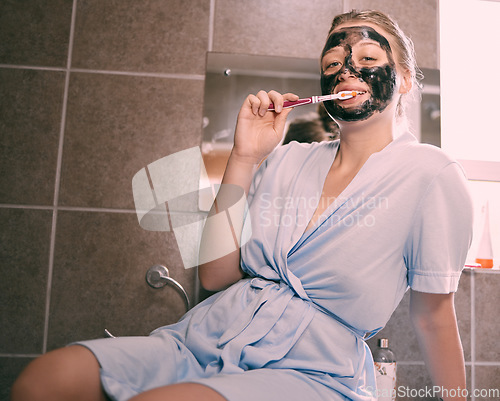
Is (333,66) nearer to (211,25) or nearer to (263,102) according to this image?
(263,102)

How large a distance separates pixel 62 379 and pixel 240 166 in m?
0.52

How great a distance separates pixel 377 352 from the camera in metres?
1.12

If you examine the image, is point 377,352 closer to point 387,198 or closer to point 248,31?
point 387,198

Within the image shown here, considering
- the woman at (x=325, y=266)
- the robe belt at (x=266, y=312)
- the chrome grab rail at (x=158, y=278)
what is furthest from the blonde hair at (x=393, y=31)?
the chrome grab rail at (x=158, y=278)

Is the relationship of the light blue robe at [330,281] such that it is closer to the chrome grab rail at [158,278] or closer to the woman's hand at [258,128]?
the woman's hand at [258,128]

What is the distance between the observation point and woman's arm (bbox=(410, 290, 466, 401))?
815mm

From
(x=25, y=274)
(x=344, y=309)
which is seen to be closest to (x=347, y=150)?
(x=344, y=309)

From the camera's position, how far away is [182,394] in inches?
20.7

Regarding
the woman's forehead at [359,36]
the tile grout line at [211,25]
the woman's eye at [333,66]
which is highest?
the tile grout line at [211,25]

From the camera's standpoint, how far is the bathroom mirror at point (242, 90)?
4.00ft

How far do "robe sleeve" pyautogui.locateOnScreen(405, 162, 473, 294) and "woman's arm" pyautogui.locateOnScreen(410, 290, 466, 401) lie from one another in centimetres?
5

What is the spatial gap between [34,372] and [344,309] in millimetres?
500

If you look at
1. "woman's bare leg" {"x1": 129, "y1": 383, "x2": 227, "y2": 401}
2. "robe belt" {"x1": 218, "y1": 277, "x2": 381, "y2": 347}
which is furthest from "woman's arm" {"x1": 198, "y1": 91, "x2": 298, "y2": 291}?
"woman's bare leg" {"x1": 129, "y1": 383, "x2": 227, "y2": 401}

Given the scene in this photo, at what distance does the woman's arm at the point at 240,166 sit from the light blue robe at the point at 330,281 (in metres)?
0.04
